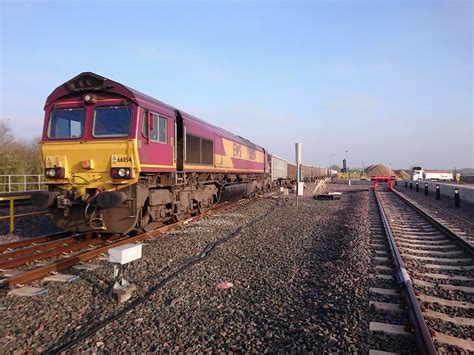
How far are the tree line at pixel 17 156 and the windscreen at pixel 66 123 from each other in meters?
20.6

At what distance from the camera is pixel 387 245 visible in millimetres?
8477

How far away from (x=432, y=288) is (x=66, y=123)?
8.65 m

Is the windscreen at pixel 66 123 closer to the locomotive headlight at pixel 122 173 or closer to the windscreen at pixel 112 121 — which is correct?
the windscreen at pixel 112 121

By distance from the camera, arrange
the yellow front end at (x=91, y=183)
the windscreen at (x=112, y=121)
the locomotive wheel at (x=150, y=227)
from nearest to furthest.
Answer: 1. the yellow front end at (x=91, y=183)
2. the windscreen at (x=112, y=121)
3. the locomotive wheel at (x=150, y=227)

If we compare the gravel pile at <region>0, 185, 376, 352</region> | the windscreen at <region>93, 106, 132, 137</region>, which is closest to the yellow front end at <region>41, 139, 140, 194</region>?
the windscreen at <region>93, 106, 132, 137</region>

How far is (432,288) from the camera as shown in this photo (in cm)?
554

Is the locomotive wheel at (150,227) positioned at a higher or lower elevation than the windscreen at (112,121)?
lower

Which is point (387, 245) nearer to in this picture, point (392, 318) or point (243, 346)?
point (392, 318)

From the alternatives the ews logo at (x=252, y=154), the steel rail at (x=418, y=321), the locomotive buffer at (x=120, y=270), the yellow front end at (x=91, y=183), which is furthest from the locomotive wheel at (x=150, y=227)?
the ews logo at (x=252, y=154)

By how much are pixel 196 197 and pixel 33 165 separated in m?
22.0

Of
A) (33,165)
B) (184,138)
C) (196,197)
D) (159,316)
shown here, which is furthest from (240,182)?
(33,165)

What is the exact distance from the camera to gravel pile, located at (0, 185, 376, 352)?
382cm

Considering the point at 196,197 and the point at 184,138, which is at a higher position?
the point at 184,138

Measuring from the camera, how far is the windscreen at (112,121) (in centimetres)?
854
